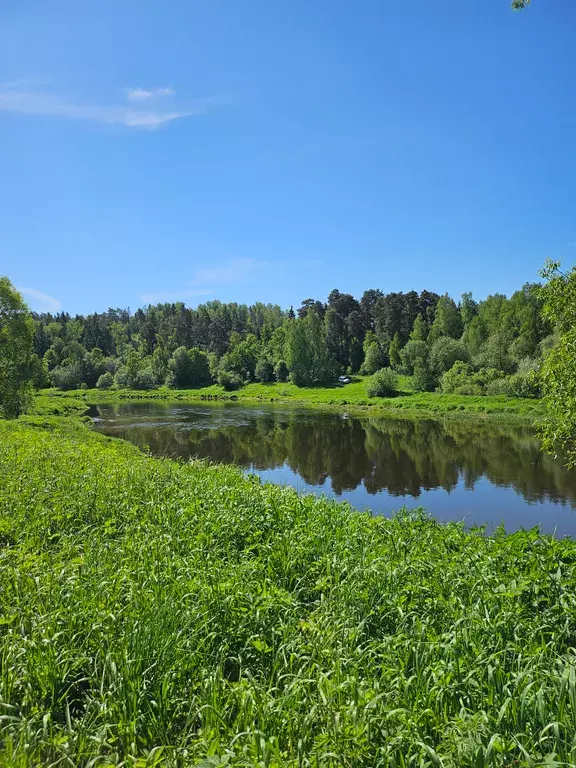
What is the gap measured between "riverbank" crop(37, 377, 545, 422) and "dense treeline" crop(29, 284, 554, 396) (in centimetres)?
251

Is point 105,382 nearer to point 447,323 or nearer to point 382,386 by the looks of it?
point 382,386

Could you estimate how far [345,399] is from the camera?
65750mm

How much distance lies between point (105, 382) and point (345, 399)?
192 ft

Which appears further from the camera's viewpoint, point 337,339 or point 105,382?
point 105,382

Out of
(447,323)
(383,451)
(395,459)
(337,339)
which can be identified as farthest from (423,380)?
(395,459)

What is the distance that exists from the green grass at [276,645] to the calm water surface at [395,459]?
167 inches

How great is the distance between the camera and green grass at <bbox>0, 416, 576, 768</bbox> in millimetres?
3357

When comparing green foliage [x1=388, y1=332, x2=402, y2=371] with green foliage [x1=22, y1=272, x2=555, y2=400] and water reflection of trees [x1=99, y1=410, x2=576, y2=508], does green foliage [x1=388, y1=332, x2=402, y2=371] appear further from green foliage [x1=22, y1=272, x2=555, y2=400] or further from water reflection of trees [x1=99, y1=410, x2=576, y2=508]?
water reflection of trees [x1=99, y1=410, x2=576, y2=508]

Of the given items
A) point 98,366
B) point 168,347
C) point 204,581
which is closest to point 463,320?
point 168,347

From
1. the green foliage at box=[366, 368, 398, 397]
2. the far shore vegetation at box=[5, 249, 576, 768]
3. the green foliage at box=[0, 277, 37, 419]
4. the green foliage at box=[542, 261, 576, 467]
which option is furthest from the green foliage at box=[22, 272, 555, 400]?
the far shore vegetation at box=[5, 249, 576, 768]

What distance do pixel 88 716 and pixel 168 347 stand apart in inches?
4464

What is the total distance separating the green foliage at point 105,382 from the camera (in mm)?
100125

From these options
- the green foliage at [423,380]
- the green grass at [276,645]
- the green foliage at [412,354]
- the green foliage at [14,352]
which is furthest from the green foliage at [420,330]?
the green grass at [276,645]

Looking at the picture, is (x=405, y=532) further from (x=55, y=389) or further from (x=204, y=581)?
(x=55, y=389)
